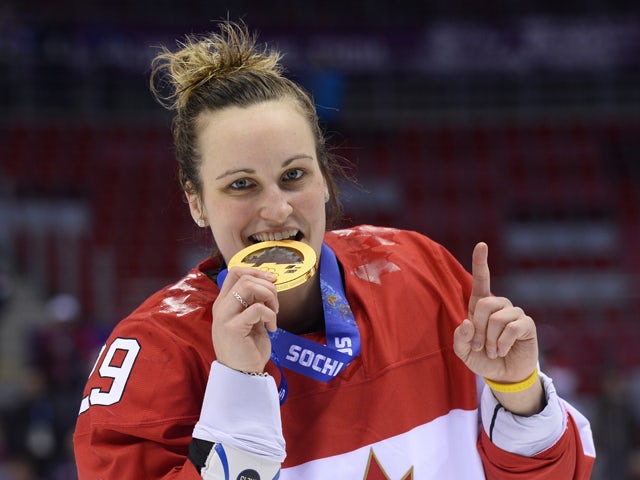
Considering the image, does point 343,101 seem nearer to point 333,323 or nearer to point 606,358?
point 606,358

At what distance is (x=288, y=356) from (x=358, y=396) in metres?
0.18

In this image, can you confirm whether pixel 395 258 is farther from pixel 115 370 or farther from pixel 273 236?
pixel 115 370

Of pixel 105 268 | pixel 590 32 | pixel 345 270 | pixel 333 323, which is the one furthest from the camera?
pixel 590 32

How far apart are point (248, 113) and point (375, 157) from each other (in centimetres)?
969

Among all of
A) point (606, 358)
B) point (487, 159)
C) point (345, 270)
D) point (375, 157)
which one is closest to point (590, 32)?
point (487, 159)

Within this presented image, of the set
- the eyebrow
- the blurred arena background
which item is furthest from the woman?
the blurred arena background

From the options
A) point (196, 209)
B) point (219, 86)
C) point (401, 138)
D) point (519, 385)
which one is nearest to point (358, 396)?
point (519, 385)

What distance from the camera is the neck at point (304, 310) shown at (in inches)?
80.7

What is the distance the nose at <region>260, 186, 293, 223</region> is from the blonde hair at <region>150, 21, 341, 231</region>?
8.1 inches

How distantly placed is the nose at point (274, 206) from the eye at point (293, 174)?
43mm

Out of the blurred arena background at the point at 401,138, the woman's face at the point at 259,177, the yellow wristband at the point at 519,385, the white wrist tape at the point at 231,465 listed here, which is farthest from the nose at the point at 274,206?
the blurred arena background at the point at 401,138

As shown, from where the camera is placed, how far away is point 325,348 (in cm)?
195

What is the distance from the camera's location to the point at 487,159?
37.5ft

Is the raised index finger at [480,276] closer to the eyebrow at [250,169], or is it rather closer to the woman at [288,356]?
the woman at [288,356]
